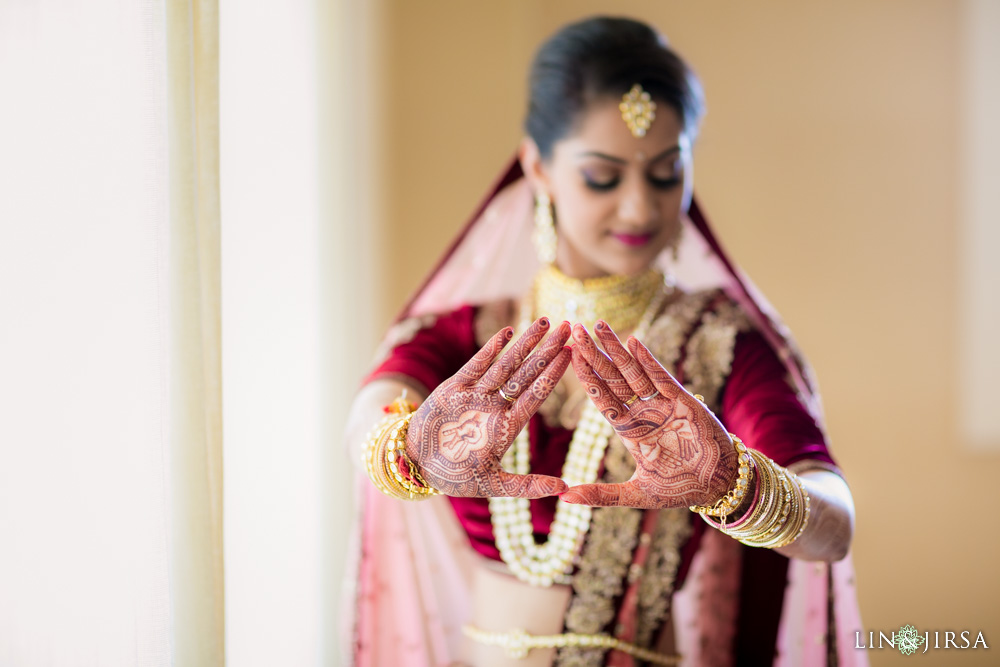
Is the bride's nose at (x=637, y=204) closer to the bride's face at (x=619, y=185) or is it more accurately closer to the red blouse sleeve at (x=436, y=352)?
the bride's face at (x=619, y=185)

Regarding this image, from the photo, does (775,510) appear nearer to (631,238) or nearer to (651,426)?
(651,426)

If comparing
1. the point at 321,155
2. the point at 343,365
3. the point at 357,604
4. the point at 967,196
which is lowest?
the point at 357,604

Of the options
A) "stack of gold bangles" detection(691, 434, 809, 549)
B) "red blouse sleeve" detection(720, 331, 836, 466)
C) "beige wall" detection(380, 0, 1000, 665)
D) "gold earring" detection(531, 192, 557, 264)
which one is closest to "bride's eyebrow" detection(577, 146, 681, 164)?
"gold earring" detection(531, 192, 557, 264)

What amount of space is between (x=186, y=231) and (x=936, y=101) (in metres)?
1.30

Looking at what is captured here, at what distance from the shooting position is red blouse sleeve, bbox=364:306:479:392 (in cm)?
112

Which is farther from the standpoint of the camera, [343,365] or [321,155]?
[343,365]

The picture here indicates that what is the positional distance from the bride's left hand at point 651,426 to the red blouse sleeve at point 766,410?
0.57 ft

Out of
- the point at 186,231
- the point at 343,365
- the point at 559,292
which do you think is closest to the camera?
the point at 186,231

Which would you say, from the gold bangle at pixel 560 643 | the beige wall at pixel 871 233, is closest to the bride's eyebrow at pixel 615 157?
the beige wall at pixel 871 233

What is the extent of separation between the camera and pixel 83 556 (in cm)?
84

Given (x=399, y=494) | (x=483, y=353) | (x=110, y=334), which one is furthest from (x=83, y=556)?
(x=483, y=353)

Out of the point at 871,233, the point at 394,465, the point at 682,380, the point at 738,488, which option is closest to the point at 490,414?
the point at 394,465

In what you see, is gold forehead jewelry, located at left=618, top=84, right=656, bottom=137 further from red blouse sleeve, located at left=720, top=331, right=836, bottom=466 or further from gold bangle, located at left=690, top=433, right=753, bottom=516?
gold bangle, located at left=690, top=433, right=753, bottom=516

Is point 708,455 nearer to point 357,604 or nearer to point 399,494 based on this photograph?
point 399,494
